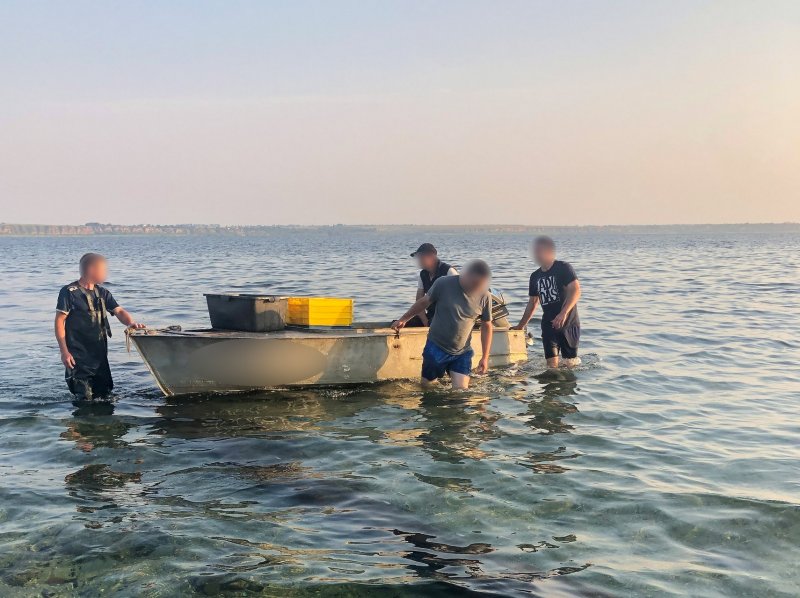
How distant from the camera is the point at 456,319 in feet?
28.1

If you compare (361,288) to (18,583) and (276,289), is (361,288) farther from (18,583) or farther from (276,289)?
(18,583)

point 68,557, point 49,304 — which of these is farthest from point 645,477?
point 49,304

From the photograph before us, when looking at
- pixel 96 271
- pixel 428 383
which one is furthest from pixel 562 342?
pixel 96 271

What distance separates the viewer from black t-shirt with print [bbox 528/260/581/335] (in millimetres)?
10094

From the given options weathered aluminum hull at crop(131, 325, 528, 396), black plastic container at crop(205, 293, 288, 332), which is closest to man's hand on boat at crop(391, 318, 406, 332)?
weathered aluminum hull at crop(131, 325, 528, 396)

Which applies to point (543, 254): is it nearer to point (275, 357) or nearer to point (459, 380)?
point (459, 380)

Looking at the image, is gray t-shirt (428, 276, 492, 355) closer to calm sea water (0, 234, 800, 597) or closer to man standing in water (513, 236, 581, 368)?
calm sea water (0, 234, 800, 597)

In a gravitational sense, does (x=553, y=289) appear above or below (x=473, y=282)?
below

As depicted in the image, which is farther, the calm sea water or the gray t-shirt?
the gray t-shirt

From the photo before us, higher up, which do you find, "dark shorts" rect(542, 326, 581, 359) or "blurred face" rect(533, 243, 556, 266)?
"blurred face" rect(533, 243, 556, 266)

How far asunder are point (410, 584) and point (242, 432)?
409cm

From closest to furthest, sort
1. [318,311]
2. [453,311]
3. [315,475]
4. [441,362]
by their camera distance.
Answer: [315,475] < [453,311] < [441,362] < [318,311]

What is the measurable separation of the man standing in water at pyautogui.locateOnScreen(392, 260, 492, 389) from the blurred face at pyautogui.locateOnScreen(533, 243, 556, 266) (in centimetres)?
177

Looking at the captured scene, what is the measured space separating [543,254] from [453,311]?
2354mm
